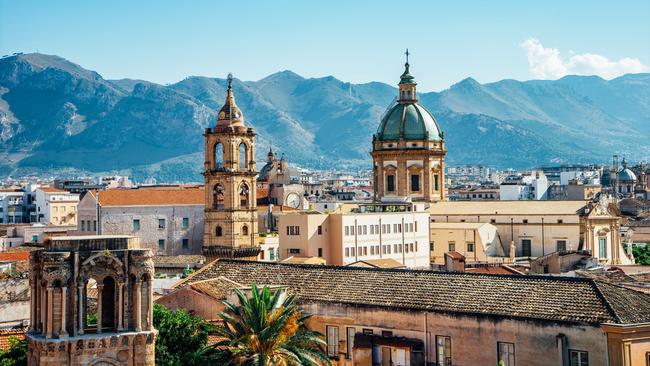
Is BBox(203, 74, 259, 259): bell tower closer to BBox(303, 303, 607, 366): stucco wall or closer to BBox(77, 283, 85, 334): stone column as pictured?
BBox(303, 303, 607, 366): stucco wall

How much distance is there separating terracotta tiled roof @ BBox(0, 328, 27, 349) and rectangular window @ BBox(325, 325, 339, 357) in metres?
12.4

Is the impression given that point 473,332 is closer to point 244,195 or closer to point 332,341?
point 332,341

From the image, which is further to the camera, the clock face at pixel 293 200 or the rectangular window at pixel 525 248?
the clock face at pixel 293 200

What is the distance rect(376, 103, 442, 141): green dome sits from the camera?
347 feet

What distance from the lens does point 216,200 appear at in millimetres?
74062

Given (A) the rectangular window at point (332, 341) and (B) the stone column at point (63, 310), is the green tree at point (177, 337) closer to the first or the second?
(A) the rectangular window at point (332, 341)

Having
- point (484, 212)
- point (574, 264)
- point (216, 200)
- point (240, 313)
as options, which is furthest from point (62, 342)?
point (484, 212)

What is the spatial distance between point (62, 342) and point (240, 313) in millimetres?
9451

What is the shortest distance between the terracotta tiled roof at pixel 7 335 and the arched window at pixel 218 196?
3018 cm

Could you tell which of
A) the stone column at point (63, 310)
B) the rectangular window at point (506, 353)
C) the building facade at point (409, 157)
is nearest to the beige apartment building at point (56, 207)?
the building facade at point (409, 157)

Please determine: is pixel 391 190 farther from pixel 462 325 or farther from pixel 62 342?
pixel 62 342

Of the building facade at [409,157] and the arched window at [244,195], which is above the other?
the building facade at [409,157]

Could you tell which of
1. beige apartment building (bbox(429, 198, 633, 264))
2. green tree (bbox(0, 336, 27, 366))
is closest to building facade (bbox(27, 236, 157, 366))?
green tree (bbox(0, 336, 27, 366))

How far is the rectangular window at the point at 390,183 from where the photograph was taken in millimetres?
106000
